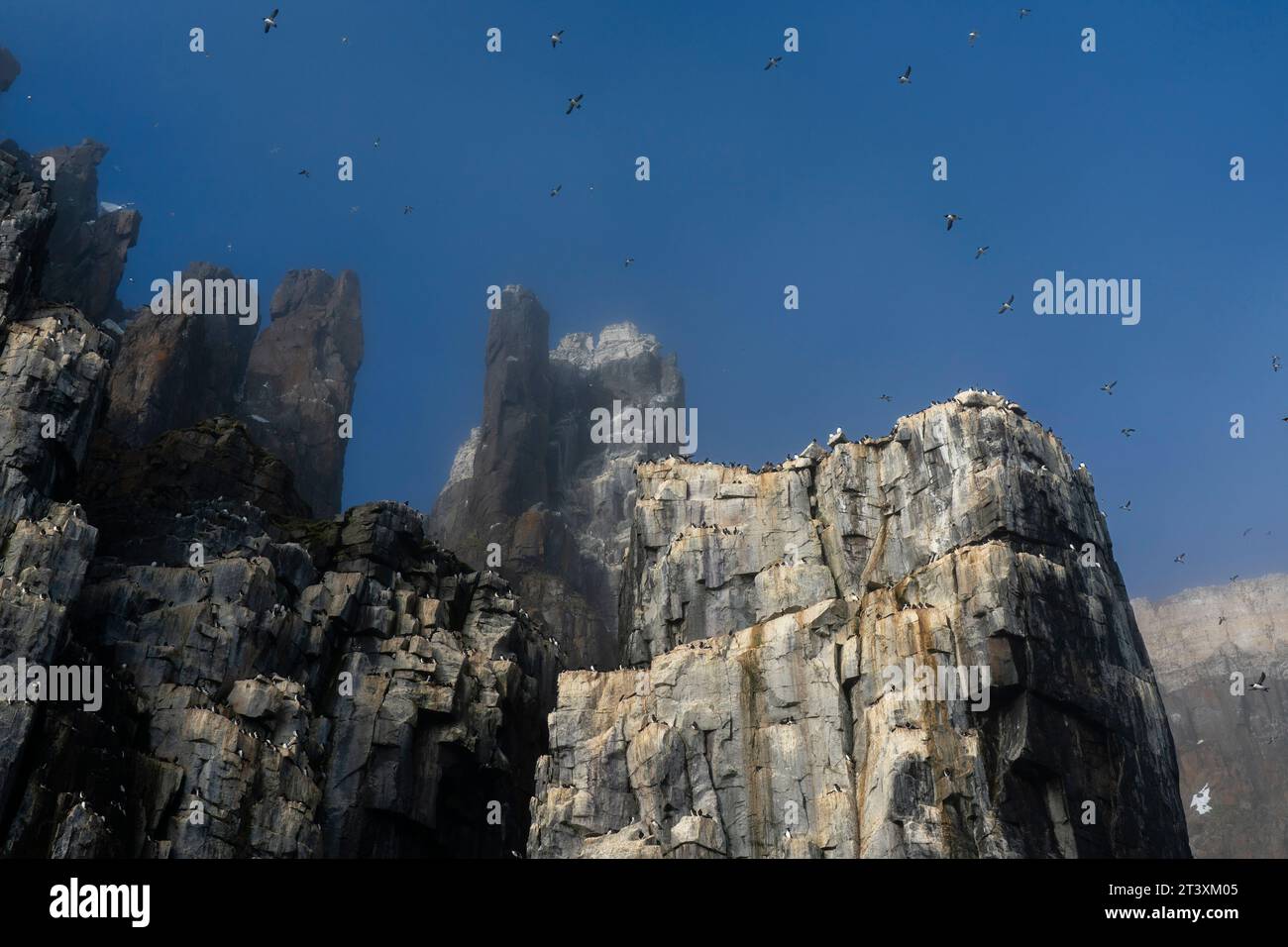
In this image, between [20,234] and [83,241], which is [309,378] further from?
[20,234]

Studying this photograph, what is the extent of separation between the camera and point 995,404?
84438mm

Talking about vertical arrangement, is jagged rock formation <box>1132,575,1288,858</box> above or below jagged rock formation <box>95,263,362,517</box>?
below

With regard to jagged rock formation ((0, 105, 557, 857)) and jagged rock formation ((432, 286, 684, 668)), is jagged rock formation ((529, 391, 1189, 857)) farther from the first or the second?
jagged rock formation ((432, 286, 684, 668))

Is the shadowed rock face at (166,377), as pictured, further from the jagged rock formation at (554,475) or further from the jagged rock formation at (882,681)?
the jagged rock formation at (882,681)

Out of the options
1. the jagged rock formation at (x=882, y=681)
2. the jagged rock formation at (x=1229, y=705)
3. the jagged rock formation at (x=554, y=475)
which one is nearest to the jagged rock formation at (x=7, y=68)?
the jagged rock formation at (x=554, y=475)

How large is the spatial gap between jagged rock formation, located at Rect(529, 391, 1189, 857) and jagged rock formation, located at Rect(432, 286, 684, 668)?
4461 centimetres

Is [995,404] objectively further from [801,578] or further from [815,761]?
[815,761]

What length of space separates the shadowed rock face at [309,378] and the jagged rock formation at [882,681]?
70.8 meters

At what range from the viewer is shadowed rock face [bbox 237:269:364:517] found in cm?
14950

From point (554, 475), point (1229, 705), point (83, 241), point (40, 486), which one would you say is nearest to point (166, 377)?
point (83, 241)

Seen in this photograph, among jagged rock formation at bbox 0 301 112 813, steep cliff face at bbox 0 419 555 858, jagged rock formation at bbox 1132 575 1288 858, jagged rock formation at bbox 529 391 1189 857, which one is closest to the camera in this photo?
jagged rock formation at bbox 529 391 1189 857

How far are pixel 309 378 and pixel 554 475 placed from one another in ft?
101

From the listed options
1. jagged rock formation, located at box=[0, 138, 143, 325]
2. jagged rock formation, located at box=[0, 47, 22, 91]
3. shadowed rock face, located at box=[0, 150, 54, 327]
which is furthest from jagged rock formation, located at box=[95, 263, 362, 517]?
jagged rock formation, located at box=[0, 47, 22, 91]

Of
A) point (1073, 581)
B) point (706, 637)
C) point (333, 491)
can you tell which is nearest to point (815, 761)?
point (706, 637)
